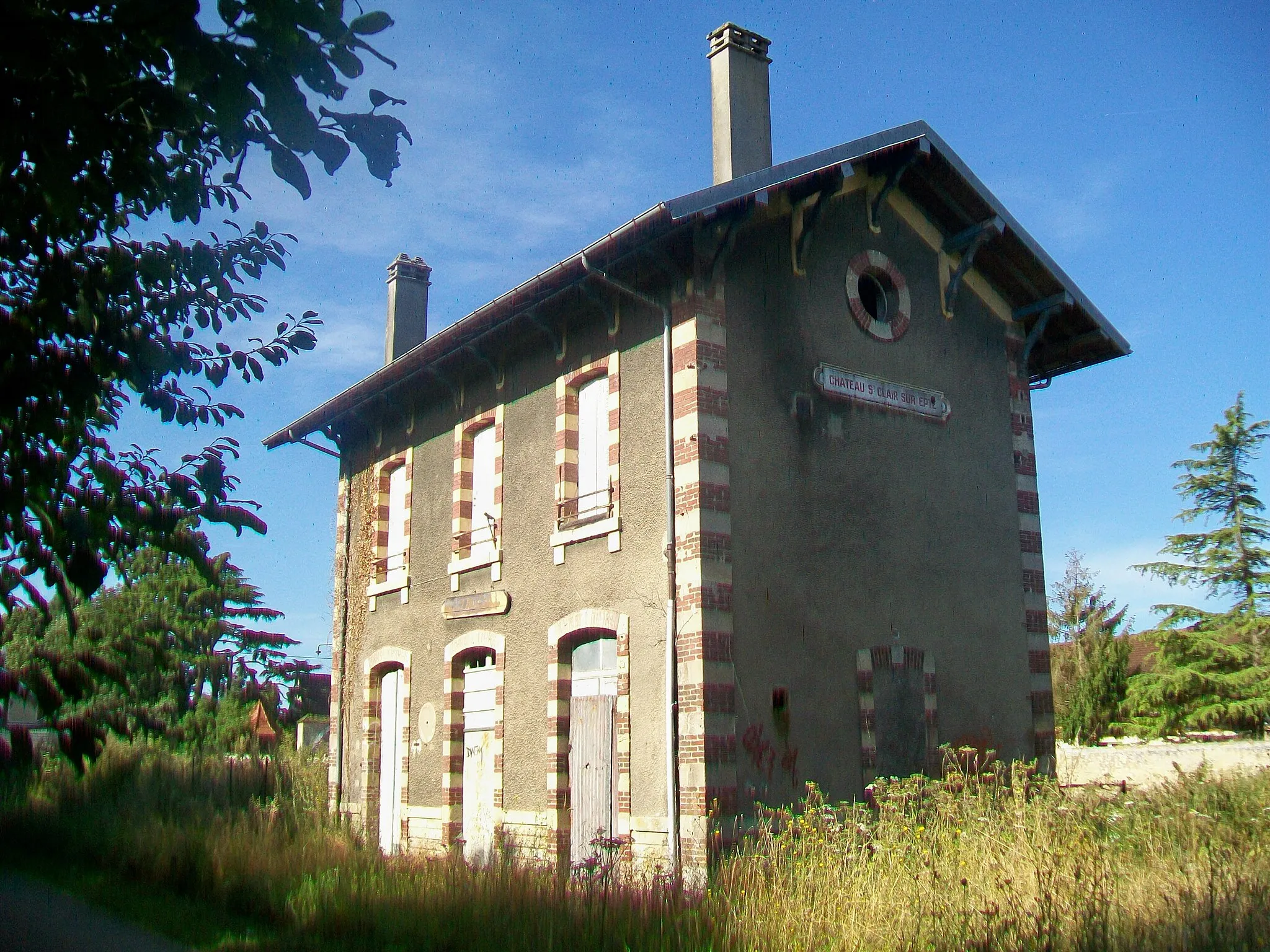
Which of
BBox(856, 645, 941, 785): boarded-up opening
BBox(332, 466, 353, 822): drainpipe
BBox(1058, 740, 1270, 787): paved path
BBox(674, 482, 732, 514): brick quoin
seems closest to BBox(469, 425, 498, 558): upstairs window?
BBox(674, 482, 732, 514): brick quoin

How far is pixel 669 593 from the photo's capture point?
9695mm

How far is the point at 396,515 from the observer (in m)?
15.0

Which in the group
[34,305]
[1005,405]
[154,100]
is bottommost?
[34,305]

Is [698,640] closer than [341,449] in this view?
Yes

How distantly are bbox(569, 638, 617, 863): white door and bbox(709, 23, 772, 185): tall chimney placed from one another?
16.5 feet

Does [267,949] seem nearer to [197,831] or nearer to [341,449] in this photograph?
[197,831]

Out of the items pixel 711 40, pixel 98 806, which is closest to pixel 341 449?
pixel 98 806

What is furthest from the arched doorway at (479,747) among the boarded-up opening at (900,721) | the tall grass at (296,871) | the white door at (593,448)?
the boarded-up opening at (900,721)

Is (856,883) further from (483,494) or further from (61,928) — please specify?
(483,494)

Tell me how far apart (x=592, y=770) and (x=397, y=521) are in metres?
5.66

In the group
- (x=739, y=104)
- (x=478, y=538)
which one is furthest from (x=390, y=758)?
(x=739, y=104)

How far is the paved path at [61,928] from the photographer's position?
7891 mm

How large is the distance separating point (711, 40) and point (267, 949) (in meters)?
9.63

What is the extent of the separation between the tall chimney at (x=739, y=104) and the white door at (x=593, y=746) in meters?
5.04
